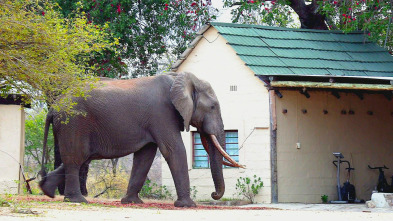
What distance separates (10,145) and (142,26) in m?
6.38

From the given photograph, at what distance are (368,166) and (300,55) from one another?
3380 millimetres

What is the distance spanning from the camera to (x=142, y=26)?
24.3m

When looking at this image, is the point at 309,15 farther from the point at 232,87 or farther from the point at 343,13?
the point at 232,87

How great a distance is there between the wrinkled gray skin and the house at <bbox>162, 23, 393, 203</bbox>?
8.84 feet

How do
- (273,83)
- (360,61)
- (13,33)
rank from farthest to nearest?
(360,61) < (273,83) < (13,33)

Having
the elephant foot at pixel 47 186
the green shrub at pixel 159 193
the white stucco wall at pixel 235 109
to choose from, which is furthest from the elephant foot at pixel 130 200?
the green shrub at pixel 159 193

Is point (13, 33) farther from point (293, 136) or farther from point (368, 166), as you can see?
point (368, 166)

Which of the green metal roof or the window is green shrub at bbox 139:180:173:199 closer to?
the window

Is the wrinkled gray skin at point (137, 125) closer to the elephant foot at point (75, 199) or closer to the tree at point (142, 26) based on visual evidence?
the elephant foot at point (75, 199)

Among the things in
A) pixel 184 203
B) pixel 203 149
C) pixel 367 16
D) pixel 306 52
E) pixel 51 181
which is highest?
pixel 367 16

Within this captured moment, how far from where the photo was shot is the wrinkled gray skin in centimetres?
1623

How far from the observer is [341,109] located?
68.3 ft

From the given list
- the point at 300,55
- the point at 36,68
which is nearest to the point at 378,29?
the point at 300,55

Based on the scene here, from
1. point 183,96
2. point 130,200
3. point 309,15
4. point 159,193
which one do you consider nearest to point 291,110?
point 159,193
